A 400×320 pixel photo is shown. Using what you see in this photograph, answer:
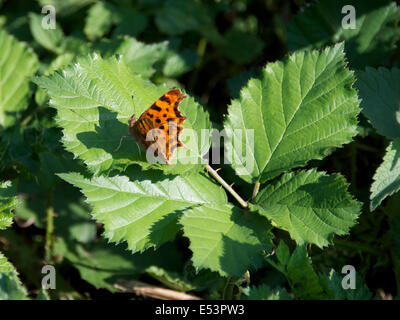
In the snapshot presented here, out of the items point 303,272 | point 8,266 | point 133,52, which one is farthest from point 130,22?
point 303,272

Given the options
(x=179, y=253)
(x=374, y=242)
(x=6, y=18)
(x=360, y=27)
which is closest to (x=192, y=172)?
(x=179, y=253)

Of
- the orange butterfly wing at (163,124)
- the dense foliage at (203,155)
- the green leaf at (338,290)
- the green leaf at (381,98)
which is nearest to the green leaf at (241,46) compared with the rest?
the dense foliage at (203,155)

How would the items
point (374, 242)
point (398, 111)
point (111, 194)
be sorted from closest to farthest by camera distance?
point (111, 194)
point (398, 111)
point (374, 242)

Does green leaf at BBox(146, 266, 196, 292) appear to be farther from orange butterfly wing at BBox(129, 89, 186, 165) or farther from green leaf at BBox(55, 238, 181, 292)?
orange butterfly wing at BBox(129, 89, 186, 165)

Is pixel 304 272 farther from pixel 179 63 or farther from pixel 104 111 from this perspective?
pixel 179 63

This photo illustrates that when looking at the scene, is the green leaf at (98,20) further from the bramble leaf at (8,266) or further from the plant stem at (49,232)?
the bramble leaf at (8,266)

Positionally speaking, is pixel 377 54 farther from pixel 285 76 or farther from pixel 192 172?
pixel 192 172

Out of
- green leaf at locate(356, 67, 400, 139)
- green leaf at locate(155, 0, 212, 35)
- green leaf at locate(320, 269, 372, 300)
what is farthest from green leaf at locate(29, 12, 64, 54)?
green leaf at locate(320, 269, 372, 300)
